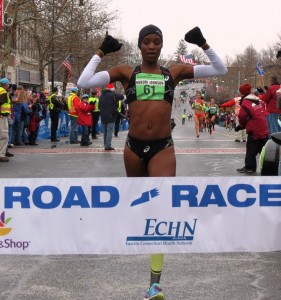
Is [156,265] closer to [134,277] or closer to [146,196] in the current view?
[146,196]

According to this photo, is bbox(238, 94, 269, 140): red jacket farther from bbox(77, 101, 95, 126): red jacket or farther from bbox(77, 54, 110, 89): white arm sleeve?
bbox(77, 101, 95, 126): red jacket

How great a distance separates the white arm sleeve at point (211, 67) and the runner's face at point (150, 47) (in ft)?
1.09

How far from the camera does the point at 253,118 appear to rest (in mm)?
11625

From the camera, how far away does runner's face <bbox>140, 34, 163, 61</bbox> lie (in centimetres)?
463

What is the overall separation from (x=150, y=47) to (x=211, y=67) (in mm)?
A: 531

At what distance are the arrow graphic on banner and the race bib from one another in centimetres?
78

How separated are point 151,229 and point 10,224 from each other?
0.94 m

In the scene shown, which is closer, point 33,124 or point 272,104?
point 272,104

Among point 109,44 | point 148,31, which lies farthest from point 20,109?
point 148,31

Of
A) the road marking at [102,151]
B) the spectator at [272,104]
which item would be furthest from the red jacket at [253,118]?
the road marking at [102,151]

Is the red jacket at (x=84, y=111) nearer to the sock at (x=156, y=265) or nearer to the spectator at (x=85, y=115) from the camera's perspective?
the spectator at (x=85, y=115)

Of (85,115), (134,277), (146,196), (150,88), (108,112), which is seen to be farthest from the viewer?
(85,115)

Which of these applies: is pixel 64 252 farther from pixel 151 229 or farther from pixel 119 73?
pixel 119 73

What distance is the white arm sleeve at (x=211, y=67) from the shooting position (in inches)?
188
